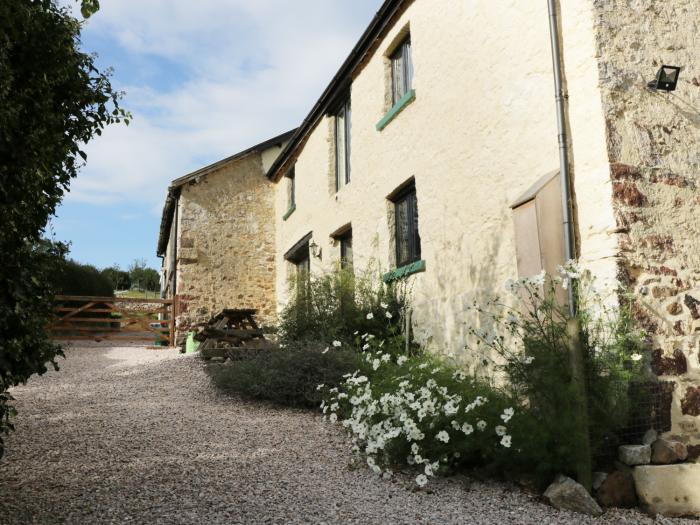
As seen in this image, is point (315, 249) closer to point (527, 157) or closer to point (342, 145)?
point (342, 145)

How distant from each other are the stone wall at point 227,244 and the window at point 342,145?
173 inches

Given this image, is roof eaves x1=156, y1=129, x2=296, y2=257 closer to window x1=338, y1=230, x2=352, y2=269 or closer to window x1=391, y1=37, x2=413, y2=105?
window x1=338, y1=230, x2=352, y2=269

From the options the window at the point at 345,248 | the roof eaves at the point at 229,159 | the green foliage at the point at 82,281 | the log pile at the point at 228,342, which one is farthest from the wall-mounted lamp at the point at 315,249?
the green foliage at the point at 82,281

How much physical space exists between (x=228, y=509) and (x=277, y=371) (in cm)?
284

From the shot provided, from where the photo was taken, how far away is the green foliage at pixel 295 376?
5926 mm

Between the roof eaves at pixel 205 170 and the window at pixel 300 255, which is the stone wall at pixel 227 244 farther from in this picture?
the window at pixel 300 255

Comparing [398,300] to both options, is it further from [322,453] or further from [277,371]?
[322,453]

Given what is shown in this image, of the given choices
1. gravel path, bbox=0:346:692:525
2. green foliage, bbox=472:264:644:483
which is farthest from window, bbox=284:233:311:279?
green foliage, bbox=472:264:644:483

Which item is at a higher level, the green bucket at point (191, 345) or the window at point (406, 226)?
the window at point (406, 226)

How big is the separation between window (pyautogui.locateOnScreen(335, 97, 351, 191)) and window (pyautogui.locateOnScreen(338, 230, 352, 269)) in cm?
90

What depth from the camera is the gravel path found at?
3252 mm

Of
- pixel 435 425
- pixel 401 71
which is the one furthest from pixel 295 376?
pixel 401 71

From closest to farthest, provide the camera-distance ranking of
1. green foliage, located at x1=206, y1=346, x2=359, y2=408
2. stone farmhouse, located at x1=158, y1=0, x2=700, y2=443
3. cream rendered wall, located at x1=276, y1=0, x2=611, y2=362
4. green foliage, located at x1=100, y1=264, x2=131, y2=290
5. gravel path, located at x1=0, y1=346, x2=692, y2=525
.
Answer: gravel path, located at x1=0, y1=346, x2=692, y2=525 < stone farmhouse, located at x1=158, y1=0, x2=700, y2=443 < cream rendered wall, located at x1=276, y1=0, x2=611, y2=362 < green foliage, located at x1=206, y1=346, x2=359, y2=408 < green foliage, located at x1=100, y1=264, x2=131, y2=290

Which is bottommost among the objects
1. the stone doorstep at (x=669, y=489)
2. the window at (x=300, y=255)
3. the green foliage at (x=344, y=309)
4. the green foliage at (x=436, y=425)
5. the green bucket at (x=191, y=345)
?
the stone doorstep at (x=669, y=489)
